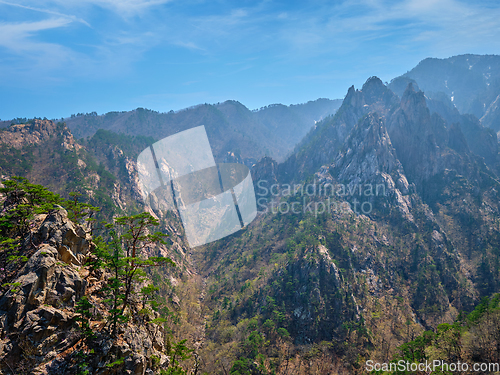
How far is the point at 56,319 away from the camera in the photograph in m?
15.2

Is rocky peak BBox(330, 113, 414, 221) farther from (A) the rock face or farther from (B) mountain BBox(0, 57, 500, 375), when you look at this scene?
(A) the rock face

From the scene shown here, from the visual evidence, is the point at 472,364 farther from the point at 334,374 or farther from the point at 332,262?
the point at 332,262

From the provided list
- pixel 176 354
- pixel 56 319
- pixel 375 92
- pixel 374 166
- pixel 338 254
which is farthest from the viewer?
pixel 375 92

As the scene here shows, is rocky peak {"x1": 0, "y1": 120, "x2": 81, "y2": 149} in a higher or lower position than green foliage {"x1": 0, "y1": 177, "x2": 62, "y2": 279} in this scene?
higher

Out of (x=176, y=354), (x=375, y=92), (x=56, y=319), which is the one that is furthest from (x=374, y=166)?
(x=56, y=319)

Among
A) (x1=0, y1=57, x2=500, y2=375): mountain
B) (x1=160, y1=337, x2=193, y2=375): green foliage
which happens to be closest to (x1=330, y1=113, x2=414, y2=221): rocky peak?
(x1=0, y1=57, x2=500, y2=375): mountain

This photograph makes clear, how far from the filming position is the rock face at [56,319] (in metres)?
13.7

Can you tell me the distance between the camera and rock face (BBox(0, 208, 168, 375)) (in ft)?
44.9

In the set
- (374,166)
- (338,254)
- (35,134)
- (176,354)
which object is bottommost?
(338,254)

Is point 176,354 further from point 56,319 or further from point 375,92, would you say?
point 375,92

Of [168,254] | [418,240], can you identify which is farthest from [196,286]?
[418,240]

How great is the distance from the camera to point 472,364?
3203cm

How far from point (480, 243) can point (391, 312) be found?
168 ft

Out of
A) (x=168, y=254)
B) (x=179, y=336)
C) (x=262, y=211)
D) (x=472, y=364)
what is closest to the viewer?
(x=472, y=364)
